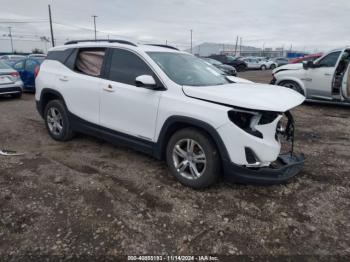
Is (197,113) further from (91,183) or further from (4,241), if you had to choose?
(4,241)

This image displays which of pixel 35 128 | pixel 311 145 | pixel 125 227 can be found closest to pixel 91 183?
pixel 125 227

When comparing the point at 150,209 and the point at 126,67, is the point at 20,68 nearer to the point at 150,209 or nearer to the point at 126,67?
the point at 126,67

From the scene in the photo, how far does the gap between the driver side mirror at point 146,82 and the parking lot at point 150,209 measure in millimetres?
1265

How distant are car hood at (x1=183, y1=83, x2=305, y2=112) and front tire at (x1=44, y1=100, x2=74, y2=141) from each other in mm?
2647

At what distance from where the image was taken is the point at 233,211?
10.2 feet

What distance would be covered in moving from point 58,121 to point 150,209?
10.1ft

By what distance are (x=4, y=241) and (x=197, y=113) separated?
7.59 ft

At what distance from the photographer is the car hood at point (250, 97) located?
296 cm

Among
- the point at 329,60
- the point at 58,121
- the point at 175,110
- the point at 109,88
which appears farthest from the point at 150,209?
the point at 329,60

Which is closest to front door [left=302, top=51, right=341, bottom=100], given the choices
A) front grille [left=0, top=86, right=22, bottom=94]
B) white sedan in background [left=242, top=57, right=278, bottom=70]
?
front grille [left=0, top=86, right=22, bottom=94]

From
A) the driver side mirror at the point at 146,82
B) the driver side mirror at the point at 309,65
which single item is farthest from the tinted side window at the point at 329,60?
the driver side mirror at the point at 146,82

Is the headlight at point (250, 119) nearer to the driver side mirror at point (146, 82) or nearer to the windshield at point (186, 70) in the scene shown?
the windshield at point (186, 70)

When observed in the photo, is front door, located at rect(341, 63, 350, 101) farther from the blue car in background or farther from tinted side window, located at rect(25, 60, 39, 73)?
tinted side window, located at rect(25, 60, 39, 73)

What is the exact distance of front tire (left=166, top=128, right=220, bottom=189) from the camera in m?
3.25
